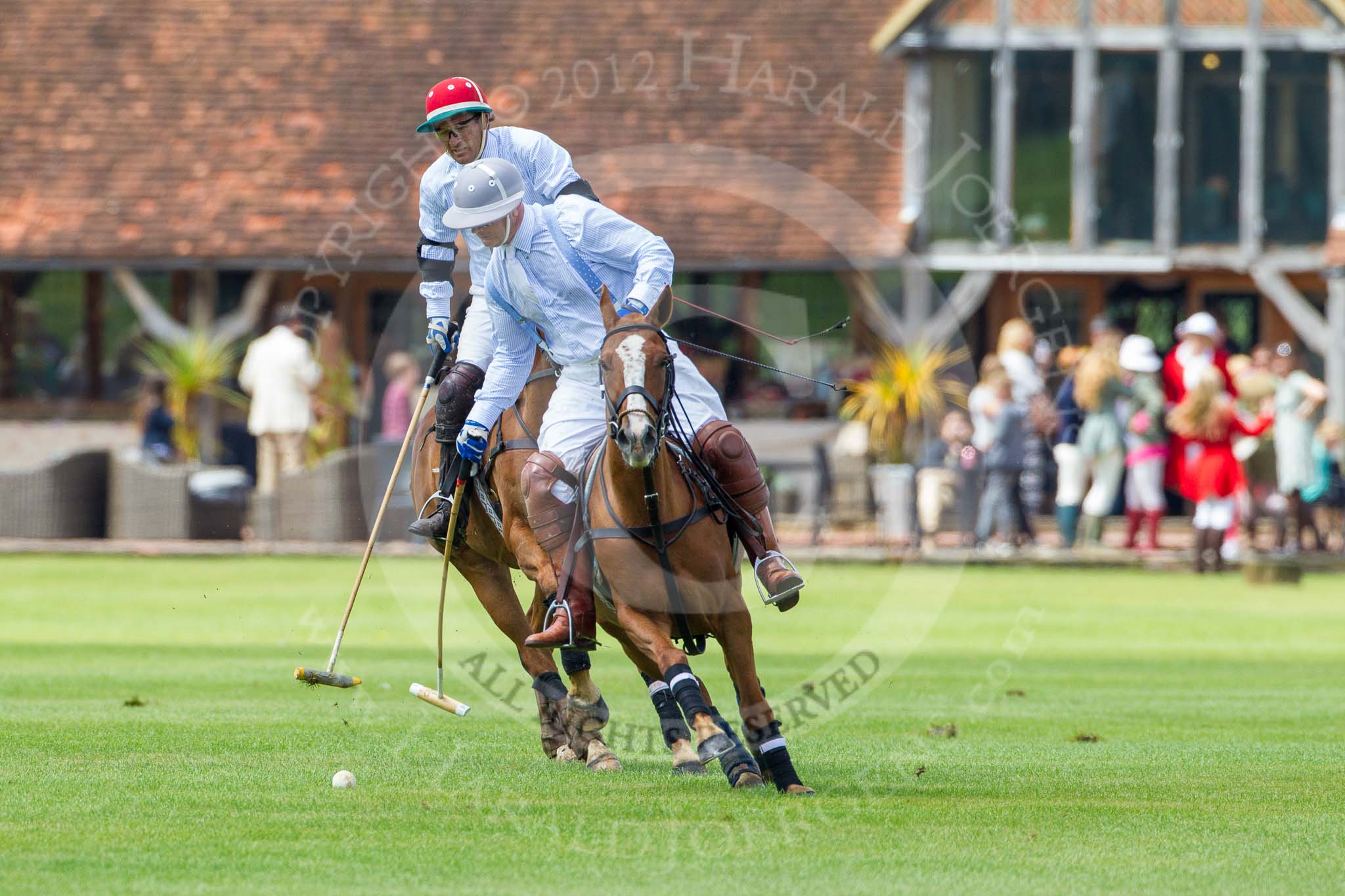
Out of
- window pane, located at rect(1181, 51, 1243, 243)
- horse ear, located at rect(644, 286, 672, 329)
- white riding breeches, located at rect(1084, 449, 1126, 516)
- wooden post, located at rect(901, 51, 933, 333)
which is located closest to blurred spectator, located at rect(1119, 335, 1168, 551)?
white riding breeches, located at rect(1084, 449, 1126, 516)

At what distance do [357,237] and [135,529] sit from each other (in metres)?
5.32

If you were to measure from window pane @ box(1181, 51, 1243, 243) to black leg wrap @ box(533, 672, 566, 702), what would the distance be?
759 inches

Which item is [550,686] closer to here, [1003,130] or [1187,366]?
Result: [1187,366]

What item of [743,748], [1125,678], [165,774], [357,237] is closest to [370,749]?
[165,774]

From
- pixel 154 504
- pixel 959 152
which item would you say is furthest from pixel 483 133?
pixel 959 152

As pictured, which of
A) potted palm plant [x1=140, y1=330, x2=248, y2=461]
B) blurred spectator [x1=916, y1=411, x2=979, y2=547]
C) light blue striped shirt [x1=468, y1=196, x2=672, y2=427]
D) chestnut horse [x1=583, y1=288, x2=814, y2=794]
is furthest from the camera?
potted palm plant [x1=140, y1=330, x2=248, y2=461]

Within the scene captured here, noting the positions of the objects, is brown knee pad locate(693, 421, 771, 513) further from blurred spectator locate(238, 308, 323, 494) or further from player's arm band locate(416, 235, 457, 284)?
blurred spectator locate(238, 308, 323, 494)

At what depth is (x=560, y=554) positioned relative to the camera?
901cm

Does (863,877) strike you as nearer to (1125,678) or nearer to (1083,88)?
(1125,678)

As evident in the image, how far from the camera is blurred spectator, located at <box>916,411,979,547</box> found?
2212cm

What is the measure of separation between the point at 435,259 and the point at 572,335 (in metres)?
1.46

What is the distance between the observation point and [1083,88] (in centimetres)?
2669

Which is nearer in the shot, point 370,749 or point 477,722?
point 370,749

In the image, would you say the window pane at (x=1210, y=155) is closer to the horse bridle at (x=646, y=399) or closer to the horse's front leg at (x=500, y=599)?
the horse's front leg at (x=500, y=599)
